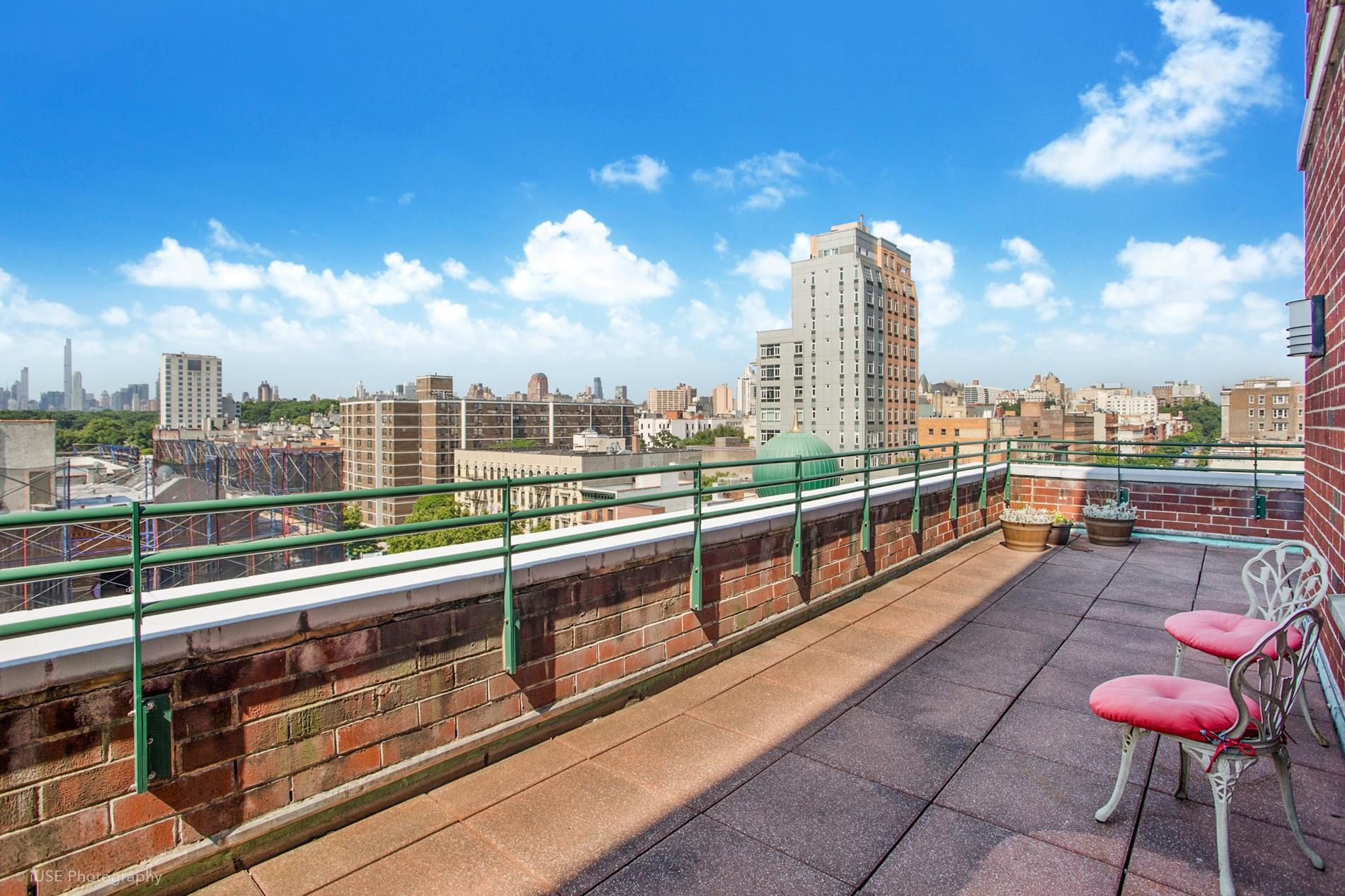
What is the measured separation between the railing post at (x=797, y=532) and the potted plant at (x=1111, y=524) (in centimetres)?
564

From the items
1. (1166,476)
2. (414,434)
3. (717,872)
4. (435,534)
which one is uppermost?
(414,434)

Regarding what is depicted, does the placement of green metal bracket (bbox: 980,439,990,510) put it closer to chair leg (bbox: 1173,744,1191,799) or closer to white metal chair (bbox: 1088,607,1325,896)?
chair leg (bbox: 1173,744,1191,799)


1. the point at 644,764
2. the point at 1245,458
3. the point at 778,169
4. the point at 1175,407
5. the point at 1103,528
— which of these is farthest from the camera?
the point at 1175,407

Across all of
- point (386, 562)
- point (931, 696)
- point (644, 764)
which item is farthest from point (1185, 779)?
point (386, 562)

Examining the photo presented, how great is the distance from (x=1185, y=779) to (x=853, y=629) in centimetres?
263

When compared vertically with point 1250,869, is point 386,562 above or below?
above

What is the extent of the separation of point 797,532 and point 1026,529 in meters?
4.56

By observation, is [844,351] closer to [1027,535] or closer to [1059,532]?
[1059,532]

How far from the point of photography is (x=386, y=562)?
10.2 feet

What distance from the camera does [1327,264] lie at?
377 centimetres

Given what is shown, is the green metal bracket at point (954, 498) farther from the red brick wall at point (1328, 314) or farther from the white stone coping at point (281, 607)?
the white stone coping at point (281, 607)

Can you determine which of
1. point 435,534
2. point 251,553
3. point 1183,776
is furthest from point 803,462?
point 435,534

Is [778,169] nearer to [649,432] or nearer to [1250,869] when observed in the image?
[1250,869]

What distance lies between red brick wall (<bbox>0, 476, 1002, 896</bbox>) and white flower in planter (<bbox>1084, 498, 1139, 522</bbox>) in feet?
22.7
